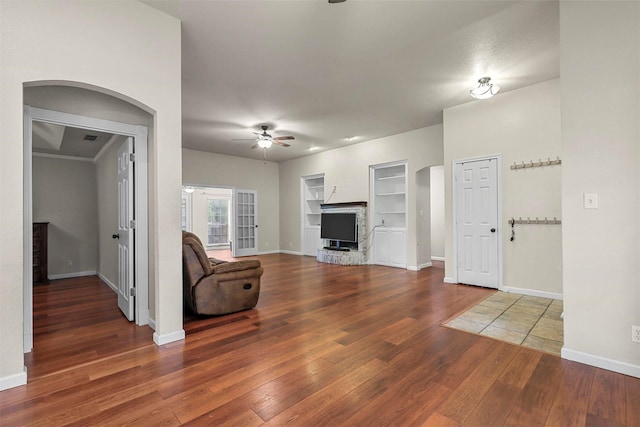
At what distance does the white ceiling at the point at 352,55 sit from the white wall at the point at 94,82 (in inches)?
18.1

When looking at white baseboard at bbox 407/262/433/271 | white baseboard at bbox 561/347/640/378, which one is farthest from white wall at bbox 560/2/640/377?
white baseboard at bbox 407/262/433/271

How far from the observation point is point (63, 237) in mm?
5836

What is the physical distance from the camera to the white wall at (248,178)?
315 inches

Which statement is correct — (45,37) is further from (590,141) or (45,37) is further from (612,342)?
(612,342)

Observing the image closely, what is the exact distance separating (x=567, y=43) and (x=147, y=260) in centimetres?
451

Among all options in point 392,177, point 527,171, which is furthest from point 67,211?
point 527,171

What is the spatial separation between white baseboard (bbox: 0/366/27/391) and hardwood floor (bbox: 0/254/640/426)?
0.06 metres

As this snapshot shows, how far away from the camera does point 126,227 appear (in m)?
3.37

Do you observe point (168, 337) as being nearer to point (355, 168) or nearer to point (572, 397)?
point (572, 397)

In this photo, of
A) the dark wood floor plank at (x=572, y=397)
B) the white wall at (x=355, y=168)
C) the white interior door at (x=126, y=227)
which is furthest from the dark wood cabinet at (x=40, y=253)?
the dark wood floor plank at (x=572, y=397)

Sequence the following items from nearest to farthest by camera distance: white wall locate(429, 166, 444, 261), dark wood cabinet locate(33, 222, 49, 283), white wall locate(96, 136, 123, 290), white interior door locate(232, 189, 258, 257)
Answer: white wall locate(96, 136, 123, 290)
dark wood cabinet locate(33, 222, 49, 283)
white wall locate(429, 166, 444, 261)
white interior door locate(232, 189, 258, 257)

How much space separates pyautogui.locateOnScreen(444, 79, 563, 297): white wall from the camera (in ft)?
13.5

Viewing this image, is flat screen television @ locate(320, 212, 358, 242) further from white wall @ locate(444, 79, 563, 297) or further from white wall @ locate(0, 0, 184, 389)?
white wall @ locate(0, 0, 184, 389)

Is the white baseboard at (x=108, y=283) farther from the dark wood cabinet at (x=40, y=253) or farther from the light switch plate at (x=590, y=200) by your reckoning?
the light switch plate at (x=590, y=200)
